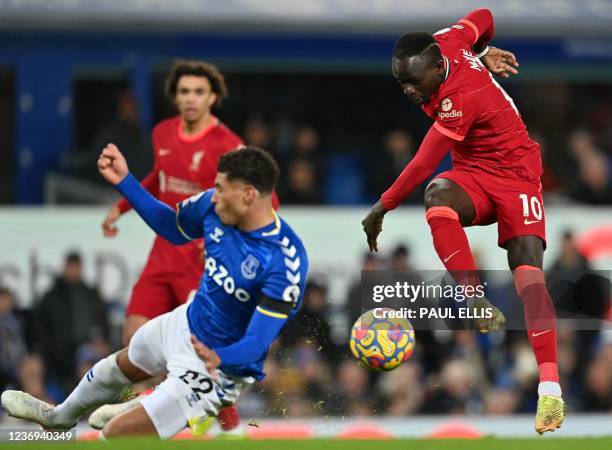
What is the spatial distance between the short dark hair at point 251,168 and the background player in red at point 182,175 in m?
2.25

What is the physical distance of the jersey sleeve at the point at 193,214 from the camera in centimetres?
1020

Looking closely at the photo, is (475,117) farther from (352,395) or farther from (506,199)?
(352,395)

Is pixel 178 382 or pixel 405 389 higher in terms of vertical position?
pixel 178 382

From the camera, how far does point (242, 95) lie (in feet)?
65.3

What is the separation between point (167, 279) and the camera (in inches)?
487

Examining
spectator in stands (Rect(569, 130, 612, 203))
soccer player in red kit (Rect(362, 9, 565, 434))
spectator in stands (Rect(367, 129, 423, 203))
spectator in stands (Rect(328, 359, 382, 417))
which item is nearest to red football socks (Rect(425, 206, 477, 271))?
soccer player in red kit (Rect(362, 9, 565, 434))

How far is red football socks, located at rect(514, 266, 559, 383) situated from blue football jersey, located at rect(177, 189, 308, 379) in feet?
4.86

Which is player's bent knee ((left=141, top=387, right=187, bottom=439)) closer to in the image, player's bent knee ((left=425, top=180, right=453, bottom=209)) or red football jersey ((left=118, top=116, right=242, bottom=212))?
player's bent knee ((left=425, top=180, right=453, bottom=209))

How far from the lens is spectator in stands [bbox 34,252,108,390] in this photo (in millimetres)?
15930

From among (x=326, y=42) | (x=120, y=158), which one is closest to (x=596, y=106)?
(x=326, y=42)

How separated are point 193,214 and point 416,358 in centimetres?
641

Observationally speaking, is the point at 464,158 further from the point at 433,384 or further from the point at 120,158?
the point at 433,384

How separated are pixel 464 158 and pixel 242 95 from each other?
9.27 meters

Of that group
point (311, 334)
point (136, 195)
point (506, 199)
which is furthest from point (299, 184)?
point (136, 195)
